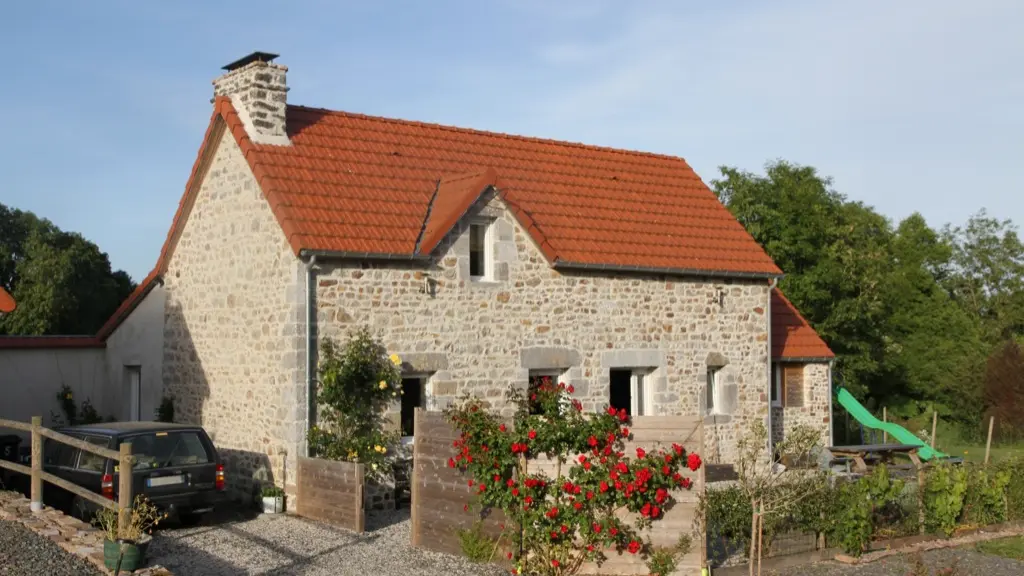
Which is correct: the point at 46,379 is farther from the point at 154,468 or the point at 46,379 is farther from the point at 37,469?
the point at 154,468

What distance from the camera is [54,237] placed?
4484 cm

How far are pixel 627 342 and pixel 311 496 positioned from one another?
6254mm

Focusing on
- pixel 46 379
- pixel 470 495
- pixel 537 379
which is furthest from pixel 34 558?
pixel 46 379

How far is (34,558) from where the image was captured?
9.41 meters

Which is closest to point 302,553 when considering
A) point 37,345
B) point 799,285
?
point 37,345

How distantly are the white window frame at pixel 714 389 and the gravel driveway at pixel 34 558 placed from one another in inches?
463

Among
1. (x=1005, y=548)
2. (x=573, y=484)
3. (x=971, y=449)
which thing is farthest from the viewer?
(x=971, y=449)

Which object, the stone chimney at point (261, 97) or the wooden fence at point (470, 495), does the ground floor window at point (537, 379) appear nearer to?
the wooden fence at point (470, 495)

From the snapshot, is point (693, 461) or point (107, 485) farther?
point (107, 485)

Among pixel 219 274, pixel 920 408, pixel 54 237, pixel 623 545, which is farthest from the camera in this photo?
pixel 54 237

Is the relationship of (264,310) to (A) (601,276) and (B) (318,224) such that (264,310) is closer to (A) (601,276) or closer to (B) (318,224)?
(B) (318,224)

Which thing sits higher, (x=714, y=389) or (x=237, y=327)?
(x=237, y=327)

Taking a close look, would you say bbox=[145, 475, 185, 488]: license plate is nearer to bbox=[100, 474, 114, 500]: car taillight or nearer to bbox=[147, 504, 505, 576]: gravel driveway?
bbox=[100, 474, 114, 500]: car taillight

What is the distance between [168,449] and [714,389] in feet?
32.8
